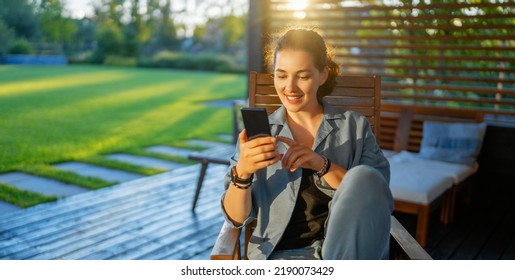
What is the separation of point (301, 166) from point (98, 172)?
3801 mm

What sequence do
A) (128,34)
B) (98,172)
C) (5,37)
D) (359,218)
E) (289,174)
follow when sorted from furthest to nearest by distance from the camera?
(128,34) < (98,172) < (5,37) < (289,174) < (359,218)

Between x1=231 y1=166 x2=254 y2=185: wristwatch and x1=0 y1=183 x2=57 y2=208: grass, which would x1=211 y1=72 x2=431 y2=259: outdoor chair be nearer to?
x1=231 y1=166 x2=254 y2=185: wristwatch

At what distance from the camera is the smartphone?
138cm

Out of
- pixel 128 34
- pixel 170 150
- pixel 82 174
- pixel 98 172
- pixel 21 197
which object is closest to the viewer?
pixel 21 197

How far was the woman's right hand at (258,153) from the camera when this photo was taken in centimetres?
140

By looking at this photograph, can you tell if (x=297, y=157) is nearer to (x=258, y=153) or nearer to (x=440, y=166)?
(x=258, y=153)

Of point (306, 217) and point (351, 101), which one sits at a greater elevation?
point (351, 101)

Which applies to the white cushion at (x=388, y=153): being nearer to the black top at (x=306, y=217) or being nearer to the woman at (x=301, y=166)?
the woman at (x=301, y=166)

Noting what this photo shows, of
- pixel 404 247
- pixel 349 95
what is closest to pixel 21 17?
pixel 349 95

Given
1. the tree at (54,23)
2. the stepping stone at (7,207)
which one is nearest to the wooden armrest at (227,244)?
the stepping stone at (7,207)

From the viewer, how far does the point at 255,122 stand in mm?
1400

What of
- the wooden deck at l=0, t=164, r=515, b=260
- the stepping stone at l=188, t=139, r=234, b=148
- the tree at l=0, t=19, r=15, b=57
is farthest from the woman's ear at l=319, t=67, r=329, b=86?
the stepping stone at l=188, t=139, r=234, b=148

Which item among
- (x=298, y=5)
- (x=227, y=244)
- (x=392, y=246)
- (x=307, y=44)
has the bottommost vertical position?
(x=392, y=246)
